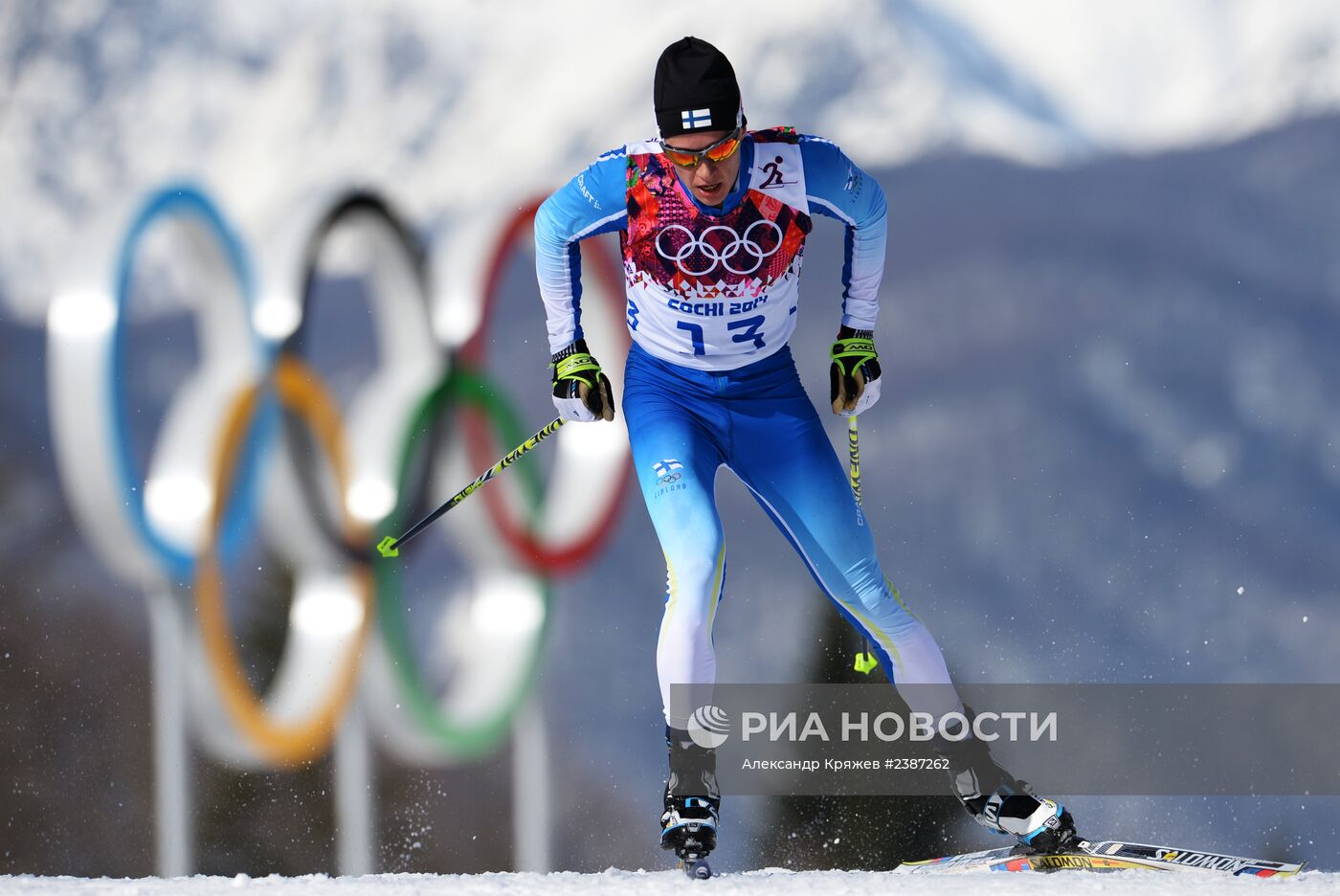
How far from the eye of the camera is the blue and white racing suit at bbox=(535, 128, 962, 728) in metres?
3.46

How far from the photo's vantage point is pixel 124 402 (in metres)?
4.85

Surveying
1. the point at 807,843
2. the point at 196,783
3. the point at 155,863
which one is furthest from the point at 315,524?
the point at 807,843

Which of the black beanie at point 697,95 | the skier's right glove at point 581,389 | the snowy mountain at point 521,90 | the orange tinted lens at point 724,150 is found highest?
the snowy mountain at point 521,90

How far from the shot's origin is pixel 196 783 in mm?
4926

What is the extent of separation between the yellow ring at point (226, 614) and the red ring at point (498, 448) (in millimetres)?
464

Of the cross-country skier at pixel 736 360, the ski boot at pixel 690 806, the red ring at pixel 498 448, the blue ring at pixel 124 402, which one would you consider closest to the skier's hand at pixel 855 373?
the cross-country skier at pixel 736 360

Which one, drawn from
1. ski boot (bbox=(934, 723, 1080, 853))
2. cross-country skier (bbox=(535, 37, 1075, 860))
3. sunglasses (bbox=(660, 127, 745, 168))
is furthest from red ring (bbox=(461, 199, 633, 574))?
ski boot (bbox=(934, 723, 1080, 853))

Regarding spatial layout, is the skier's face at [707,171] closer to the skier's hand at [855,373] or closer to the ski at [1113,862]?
the skier's hand at [855,373]

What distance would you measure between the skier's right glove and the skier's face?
512 millimetres

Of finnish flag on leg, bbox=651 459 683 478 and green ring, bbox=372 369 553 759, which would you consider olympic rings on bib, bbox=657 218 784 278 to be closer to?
finnish flag on leg, bbox=651 459 683 478

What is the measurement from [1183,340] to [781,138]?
6.51 ft

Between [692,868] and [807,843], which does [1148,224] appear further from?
[692,868]

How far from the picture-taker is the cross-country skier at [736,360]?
3439 mm

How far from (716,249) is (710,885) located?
1.49m
